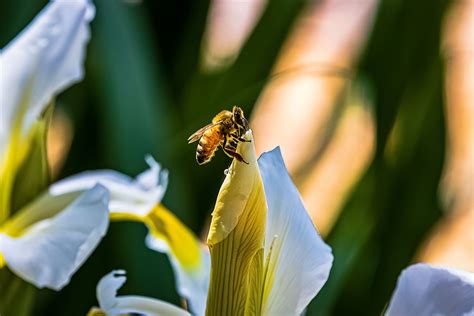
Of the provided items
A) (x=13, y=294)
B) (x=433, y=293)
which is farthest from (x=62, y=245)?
(x=433, y=293)

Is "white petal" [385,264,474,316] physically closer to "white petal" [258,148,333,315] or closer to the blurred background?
"white petal" [258,148,333,315]

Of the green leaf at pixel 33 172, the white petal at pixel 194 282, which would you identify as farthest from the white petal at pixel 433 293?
the green leaf at pixel 33 172

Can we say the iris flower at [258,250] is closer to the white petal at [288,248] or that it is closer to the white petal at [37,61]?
the white petal at [288,248]

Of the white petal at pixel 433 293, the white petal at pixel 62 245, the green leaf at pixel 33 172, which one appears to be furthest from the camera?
the green leaf at pixel 33 172

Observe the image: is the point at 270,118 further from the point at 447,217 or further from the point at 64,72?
the point at 64,72

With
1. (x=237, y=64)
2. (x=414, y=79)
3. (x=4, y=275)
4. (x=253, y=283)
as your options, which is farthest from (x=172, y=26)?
(x=253, y=283)

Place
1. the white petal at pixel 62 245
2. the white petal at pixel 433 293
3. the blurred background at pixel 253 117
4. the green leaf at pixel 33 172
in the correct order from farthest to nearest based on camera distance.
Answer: the blurred background at pixel 253 117 < the green leaf at pixel 33 172 < the white petal at pixel 62 245 < the white petal at pixel 433 293
